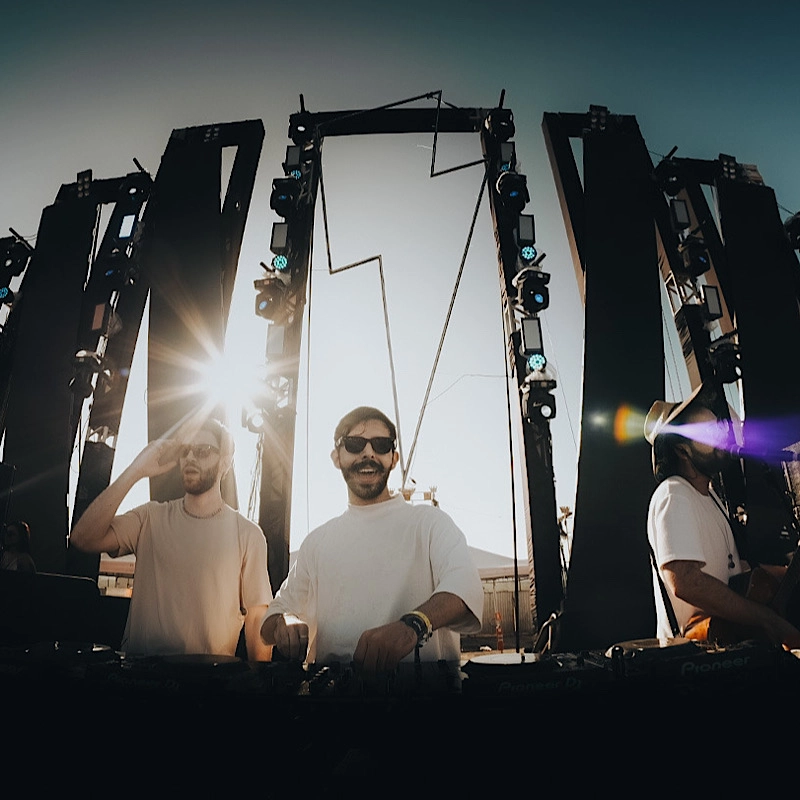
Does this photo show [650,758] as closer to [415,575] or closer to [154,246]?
[415,575]

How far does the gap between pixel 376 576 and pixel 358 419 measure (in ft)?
1.95

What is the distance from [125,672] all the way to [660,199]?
698 cm

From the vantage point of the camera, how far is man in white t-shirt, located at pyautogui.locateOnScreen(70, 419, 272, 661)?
2070 mm

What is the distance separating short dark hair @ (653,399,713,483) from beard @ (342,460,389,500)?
1.32 meters

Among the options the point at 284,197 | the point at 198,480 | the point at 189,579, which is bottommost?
the point at 189,579

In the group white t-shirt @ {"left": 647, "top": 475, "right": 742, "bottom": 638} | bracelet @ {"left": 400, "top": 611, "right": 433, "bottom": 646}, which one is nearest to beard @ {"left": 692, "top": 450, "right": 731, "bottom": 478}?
white t-shirt @ {"left": 647, "top": 475, "right": 742, "bottom": 638}

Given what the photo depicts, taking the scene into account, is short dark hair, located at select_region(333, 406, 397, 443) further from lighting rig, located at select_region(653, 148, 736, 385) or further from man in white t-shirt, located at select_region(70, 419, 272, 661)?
lighting rig, located at select_region(653, 148, 736, 385)

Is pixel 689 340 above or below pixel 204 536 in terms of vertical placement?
above

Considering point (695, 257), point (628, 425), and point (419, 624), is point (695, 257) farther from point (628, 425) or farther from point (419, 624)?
point (419, 624)

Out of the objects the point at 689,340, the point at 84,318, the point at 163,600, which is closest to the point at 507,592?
the point at 689,340

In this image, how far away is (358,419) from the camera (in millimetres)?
1914

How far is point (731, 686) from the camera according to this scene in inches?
41.8

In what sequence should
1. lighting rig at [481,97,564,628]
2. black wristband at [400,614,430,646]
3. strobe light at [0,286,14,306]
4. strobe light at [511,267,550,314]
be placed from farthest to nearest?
strobe light at [0,286,14,306]
strobe light at [511,267,550,314]
lighting rig at [481,97,564,628]
black wristband at [400,614,430,646]

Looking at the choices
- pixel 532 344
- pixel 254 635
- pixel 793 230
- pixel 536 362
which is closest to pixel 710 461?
pixel 254 635
